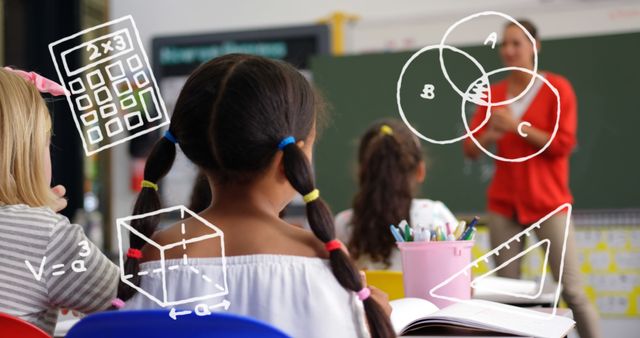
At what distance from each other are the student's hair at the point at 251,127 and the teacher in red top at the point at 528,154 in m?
2.45

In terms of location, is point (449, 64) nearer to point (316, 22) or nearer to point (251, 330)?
point (316, 22)

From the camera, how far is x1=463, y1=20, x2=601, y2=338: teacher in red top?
3467mm

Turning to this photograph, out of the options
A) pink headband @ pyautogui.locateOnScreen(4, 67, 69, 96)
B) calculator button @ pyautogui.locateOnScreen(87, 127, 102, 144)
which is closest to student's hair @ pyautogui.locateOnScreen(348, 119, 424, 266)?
pink headband @ pyautogui.locateOnScreen(4, 67, 69, 96)

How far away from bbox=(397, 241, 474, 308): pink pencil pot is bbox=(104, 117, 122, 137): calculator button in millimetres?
4057

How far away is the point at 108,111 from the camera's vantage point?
18.6 ft

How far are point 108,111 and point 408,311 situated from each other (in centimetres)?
462

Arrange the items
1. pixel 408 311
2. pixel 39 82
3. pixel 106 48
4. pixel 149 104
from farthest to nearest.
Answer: pixel 106 48 → pixel 149 104 → pixel 39 82 → pixel 408 311

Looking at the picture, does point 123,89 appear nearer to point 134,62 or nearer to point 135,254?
point 134,62

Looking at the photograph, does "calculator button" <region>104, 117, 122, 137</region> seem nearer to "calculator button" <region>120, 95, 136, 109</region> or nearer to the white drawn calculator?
the white drawn calculator

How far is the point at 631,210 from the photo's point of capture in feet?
13.6

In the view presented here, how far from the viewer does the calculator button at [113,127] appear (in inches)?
214

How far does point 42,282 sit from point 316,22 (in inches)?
147

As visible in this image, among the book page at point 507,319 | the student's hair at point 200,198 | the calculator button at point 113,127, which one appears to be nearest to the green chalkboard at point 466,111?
the calculator button at point 113,127

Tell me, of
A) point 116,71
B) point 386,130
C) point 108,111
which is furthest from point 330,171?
point 386,130
